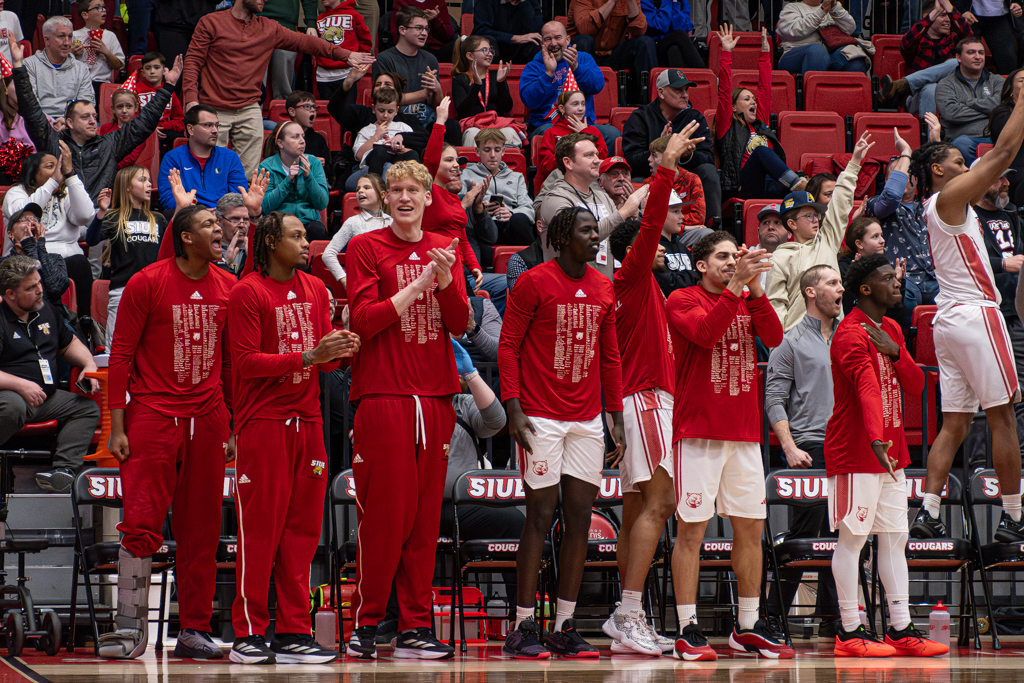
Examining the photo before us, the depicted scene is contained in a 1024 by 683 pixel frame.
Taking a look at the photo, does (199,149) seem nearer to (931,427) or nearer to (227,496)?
(227,496)

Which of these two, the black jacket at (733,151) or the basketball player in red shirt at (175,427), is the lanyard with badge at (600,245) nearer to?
the basketball player in red shirt at (175,427)

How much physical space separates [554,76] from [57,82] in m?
4.46

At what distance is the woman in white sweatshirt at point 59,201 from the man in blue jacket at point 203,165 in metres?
0.71

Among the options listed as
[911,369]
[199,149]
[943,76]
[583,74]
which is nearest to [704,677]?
[911,369]

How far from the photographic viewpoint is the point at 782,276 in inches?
328

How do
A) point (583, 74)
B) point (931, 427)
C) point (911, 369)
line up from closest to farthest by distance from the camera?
1. point (911, 369)
2. point (931, 427)
3. point (583, 74)

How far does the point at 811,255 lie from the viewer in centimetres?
831

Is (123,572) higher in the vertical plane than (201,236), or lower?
lower

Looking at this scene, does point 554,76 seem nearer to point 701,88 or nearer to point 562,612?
point 701,88

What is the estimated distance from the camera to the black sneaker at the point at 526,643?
16.9ft

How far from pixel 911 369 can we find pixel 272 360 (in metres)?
3.20

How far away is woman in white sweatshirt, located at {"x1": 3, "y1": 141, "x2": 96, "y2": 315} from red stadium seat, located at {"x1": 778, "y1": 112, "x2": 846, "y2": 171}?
644cm

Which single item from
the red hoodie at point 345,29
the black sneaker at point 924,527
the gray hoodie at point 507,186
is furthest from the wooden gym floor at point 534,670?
the red hoodie at point 345,29

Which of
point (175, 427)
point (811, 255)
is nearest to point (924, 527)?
point (811, 255)
